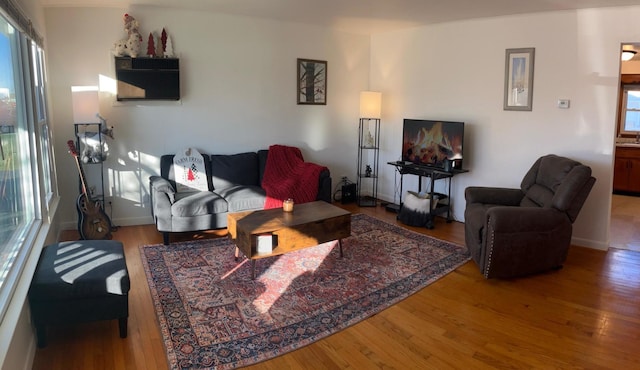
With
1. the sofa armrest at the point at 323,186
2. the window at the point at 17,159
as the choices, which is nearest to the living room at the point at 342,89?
the sofa armrest at the point at 323,186

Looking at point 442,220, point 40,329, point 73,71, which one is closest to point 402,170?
point 442,220

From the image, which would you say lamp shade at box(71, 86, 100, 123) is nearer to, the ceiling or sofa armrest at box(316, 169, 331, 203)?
the ceiling

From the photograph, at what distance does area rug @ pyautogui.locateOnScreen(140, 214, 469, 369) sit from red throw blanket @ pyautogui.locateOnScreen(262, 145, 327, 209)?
2.47 ft

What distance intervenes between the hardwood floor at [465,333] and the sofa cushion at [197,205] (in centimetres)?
73

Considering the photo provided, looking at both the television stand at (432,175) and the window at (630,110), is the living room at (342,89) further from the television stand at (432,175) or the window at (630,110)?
the window at (630,110)

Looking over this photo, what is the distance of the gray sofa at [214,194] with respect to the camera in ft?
14.2

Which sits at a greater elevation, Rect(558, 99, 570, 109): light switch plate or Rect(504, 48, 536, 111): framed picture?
Rect(504, 48, 536, 111): framed picture

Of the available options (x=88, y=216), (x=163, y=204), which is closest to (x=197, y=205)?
(x=163, y=204)

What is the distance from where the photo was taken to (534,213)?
3666mm

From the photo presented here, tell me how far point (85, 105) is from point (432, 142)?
3.85 m

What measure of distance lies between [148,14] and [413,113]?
3434 millimetres

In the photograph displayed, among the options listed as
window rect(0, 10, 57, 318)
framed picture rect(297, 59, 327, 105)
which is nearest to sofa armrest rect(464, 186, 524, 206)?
framed picture rect(297, 59, 327, 105)

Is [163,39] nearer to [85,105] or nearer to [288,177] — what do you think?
[85,105]

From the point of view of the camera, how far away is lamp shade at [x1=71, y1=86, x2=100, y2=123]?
14.0ft
